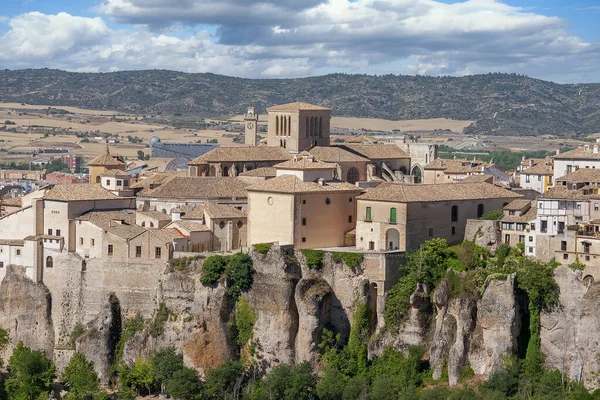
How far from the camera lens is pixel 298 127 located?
243 feet

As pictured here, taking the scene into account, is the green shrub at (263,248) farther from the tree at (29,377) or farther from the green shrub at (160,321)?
the tree at (29,377)

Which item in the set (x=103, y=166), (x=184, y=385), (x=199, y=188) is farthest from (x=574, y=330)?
(x=103, y=166)

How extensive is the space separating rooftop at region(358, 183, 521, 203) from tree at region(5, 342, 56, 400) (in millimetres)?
16857

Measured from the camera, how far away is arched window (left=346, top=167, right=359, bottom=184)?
71625 mm

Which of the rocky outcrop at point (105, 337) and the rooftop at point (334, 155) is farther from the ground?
the rooftop at point (334, 155)

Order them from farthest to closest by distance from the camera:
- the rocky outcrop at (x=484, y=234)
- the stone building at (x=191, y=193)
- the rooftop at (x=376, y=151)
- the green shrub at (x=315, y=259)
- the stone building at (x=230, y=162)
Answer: the rooftop at (x=376, y=151), the stone building at (x=230, y=162), the stone building at (x=191, y=193), the rocky outcrop at (x=484, y=234), the green shrub at (x=315, y=259)

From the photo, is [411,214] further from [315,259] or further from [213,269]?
[213,269]

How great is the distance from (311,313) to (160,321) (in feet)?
25.7

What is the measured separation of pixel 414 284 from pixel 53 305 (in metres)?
19.1

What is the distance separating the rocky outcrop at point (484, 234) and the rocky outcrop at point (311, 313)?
7090 millimetres

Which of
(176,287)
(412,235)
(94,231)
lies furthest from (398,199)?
(94,231)

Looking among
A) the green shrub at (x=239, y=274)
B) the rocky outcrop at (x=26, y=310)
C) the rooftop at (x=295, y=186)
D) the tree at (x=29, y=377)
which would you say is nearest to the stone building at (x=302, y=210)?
the rooftop at (x=295, y=186)

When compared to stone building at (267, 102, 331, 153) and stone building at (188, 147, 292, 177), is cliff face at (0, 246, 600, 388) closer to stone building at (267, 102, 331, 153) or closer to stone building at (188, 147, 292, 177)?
stone building at (188, 147, 292, 177)

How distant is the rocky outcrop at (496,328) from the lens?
55594mm
